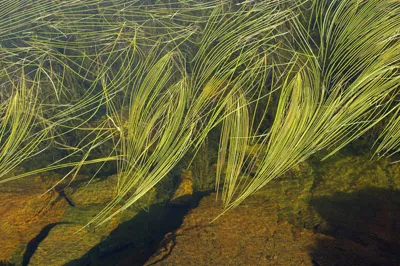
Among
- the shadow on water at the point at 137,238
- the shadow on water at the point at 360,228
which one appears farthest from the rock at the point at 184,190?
the shadow on water at the point at 360,228

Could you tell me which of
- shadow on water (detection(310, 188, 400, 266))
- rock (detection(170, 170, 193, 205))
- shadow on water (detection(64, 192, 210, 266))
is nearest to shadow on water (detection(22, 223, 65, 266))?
shadow on water (detection(64, 192, 210, 266))

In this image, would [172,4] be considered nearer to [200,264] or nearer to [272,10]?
[272,10]

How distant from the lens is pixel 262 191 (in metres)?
1.64

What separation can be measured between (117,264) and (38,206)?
0.50 meters

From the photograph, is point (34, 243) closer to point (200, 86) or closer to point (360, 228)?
point (200, 86)

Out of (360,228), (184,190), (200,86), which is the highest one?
(200,86)

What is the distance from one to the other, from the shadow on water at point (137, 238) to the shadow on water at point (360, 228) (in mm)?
526

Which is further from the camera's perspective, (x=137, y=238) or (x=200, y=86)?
(x=200, y=86)

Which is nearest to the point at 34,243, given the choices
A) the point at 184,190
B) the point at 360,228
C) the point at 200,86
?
the point at 184,190

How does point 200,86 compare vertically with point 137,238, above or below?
above

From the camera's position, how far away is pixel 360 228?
4.64ft

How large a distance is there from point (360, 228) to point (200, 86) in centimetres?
88

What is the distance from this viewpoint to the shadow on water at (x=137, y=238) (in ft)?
5.20

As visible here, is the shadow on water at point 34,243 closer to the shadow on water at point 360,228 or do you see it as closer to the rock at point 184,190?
the rock at point 184,190
